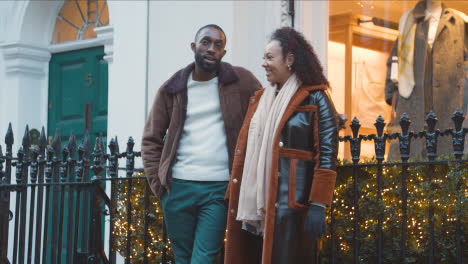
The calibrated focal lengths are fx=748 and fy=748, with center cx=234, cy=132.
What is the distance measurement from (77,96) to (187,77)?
510 cm

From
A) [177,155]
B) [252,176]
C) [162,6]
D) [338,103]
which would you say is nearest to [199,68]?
[177,155]

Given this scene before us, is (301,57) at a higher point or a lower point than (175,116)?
higher

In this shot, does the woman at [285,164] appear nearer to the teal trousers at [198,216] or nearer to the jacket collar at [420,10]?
the teal trousers at [198,216]

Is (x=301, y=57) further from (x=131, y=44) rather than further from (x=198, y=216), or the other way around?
(x=131, y=44)

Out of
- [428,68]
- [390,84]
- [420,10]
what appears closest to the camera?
[428,68]

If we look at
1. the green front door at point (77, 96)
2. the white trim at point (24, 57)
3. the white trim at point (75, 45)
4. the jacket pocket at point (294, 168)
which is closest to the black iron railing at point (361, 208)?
the jacket pocket at point (294, 168)

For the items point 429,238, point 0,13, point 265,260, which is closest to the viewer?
point 265,260

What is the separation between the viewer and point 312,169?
403 cm

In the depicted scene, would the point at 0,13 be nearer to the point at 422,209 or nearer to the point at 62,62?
the point at 62,62

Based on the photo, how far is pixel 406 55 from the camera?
6.98m

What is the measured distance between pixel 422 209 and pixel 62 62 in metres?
6.32

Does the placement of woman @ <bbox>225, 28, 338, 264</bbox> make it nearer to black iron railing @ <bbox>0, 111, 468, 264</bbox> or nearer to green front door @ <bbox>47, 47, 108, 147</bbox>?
black iron railing @ <bbox>0, 111, 468, 264</bbox>

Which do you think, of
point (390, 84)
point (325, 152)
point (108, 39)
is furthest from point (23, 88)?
point (325, 152)

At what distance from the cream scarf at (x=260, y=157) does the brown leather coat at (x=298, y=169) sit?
0.18 feet
